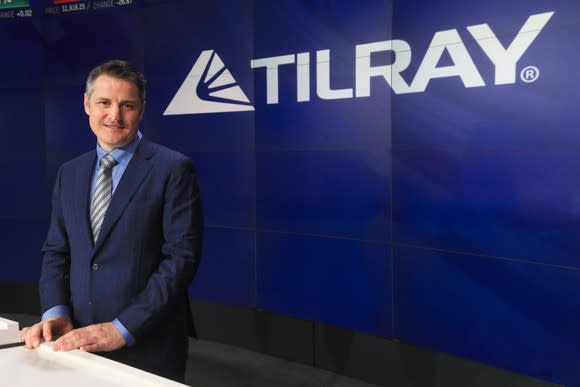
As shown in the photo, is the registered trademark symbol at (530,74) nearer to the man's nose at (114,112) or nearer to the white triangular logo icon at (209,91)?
the white triangular logo icon at (209,91)

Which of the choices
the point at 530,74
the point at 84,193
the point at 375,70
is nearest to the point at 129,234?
the point at 84,193

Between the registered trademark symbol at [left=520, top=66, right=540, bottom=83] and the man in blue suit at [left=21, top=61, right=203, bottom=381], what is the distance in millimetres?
1835

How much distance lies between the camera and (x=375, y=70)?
3326 mm

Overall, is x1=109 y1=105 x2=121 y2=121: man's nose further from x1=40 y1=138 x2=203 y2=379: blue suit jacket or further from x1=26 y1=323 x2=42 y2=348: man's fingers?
x1=26 y1=323 x2=42 y2=348: man's fingers

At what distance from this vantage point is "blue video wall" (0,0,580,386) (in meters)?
2.74

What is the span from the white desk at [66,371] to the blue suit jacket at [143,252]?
0.93 ft

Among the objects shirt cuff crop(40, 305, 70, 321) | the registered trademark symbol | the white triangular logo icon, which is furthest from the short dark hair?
the white triangular logo icon

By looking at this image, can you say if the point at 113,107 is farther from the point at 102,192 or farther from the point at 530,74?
the point at 530,74

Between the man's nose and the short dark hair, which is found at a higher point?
the short dark hair

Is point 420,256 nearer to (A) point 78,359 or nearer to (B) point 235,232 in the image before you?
(B) point 235,232

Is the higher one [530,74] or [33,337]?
[530,74]

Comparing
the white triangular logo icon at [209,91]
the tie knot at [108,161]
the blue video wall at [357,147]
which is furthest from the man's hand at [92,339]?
the white triangular logo icon at [209,91]

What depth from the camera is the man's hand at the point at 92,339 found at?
1261 mm

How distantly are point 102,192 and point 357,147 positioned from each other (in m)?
2.11
